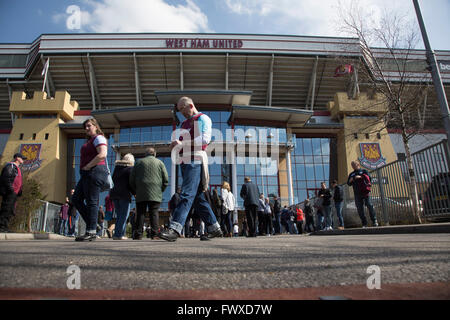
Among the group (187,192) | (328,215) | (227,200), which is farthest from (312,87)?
(187,192)

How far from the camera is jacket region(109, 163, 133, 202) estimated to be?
17.3 feet

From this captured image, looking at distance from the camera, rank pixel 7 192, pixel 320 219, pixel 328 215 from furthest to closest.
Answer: pixel 320 219 < pixel 328 215 < pixel 7 192

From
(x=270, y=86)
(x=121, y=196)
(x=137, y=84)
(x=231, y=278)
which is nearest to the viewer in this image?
(x=231, y=278)

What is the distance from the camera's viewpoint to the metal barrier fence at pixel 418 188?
5656 mm

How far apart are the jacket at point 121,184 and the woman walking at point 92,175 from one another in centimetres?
123

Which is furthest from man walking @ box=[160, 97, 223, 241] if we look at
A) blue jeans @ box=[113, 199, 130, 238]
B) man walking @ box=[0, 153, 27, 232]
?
man walking @ box=[0, 153, 27, 232]

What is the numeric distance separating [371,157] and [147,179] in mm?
22571

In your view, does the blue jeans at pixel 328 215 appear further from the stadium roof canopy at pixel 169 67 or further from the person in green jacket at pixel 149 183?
the stadium roof canopy at pixel 169 67

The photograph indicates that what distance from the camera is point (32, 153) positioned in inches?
893

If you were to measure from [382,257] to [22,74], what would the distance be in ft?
109

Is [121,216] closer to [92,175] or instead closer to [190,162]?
Answer: [92,175]

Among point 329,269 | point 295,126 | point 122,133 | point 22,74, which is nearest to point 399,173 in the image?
point 329,269

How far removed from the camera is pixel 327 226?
32.2 ft

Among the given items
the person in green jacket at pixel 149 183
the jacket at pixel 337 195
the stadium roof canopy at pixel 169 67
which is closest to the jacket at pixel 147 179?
the person in green jacket at pixel 149 183
